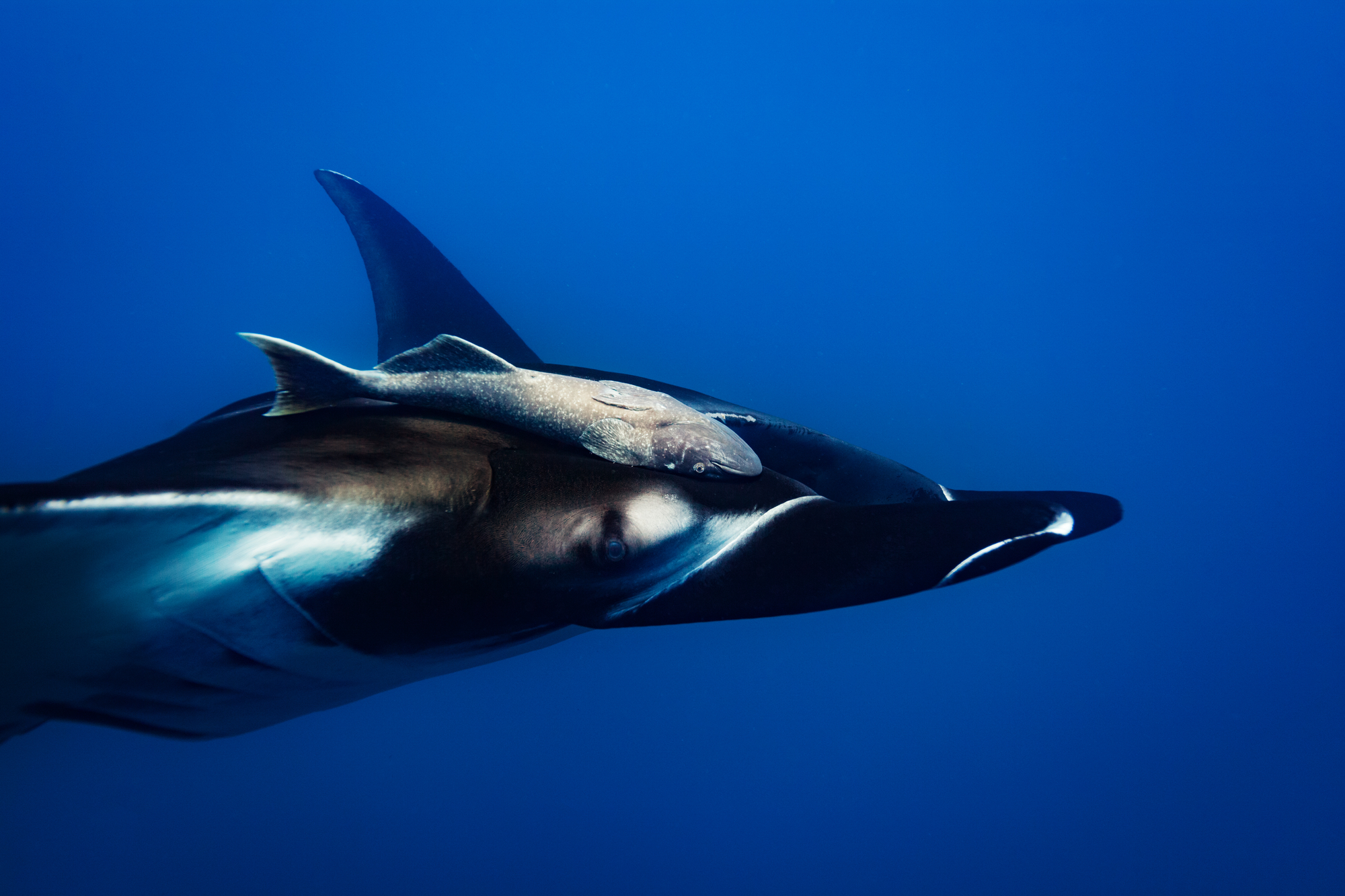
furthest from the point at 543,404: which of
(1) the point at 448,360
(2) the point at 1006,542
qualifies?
(2) the point at 1006,542

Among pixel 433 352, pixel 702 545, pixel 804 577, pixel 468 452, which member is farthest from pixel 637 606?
pixel 433 352

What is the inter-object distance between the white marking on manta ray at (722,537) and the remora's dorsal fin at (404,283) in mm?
1629

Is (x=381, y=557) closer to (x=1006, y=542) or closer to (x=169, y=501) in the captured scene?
(x=169, y=501)

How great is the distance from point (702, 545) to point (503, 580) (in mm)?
364

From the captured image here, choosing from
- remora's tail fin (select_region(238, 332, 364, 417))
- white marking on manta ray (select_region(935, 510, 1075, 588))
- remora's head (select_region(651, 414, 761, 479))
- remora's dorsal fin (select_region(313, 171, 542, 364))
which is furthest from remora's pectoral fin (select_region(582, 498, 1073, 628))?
remora's dorsal fin (select_region(313, 171, 542, 364))

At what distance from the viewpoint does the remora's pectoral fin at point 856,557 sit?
47.1 inches

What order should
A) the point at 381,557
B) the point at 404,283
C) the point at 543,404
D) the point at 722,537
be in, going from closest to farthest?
1. the point at 381,557
2. the point at 722,537
3. the point at 543,404
4. the point at 404,283

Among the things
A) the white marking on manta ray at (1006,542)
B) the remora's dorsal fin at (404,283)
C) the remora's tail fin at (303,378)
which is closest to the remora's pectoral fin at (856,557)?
the white marking on manta ray at (1006,542)

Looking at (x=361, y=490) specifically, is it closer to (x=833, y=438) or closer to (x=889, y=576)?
(x=889, y=576)

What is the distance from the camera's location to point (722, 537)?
4.25 feet

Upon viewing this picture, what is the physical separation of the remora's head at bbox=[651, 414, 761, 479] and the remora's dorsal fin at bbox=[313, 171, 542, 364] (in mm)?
1486

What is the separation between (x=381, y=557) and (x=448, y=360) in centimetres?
48

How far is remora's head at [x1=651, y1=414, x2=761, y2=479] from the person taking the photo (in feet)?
4.46

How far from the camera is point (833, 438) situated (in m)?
1.96
